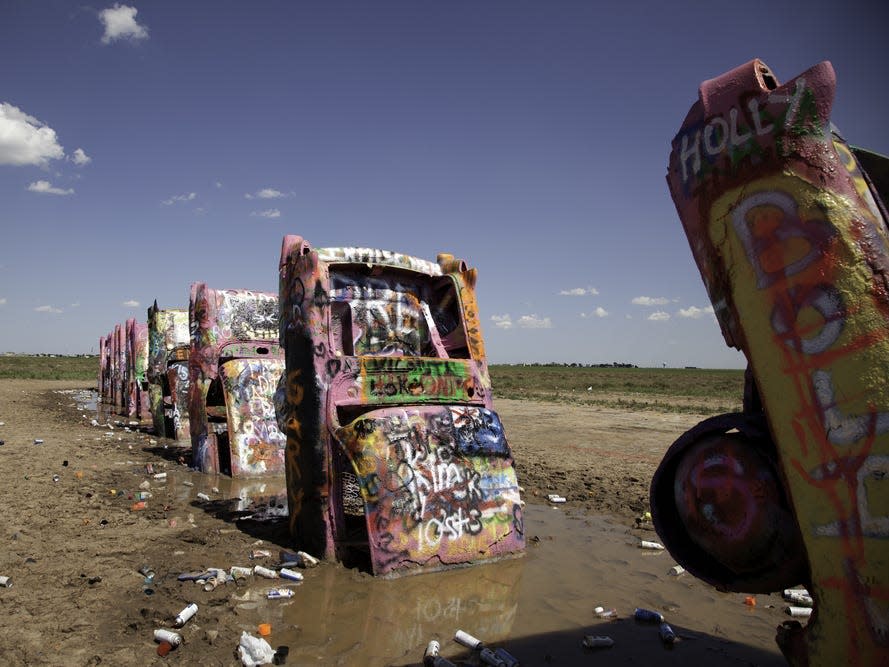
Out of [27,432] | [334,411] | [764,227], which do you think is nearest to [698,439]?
[764,227]

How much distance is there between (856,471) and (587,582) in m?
3.46

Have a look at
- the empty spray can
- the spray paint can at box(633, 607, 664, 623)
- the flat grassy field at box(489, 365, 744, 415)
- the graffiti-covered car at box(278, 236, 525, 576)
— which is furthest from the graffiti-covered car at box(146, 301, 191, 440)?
the flat grassy field at box(489, 365, 744, 415)

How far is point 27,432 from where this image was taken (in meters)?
12.9

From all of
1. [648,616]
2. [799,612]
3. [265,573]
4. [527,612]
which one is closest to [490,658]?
[527,612]

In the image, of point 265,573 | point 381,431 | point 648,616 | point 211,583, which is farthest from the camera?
point 381,431

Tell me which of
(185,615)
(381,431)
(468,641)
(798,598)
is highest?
(381,431)

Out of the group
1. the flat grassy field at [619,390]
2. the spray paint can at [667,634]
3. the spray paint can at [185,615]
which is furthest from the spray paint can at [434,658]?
the flat grassy field at [619,390]

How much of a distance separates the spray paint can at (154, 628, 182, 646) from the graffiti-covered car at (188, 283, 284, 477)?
5905mm

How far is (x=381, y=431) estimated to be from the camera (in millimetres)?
4918

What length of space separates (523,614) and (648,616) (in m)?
0.87

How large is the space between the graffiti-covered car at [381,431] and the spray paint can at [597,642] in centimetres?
148

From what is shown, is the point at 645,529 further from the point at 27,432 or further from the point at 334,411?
the point at 27,432

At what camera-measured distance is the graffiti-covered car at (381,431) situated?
189 inches

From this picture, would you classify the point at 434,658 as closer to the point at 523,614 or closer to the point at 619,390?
the point at 523,614
